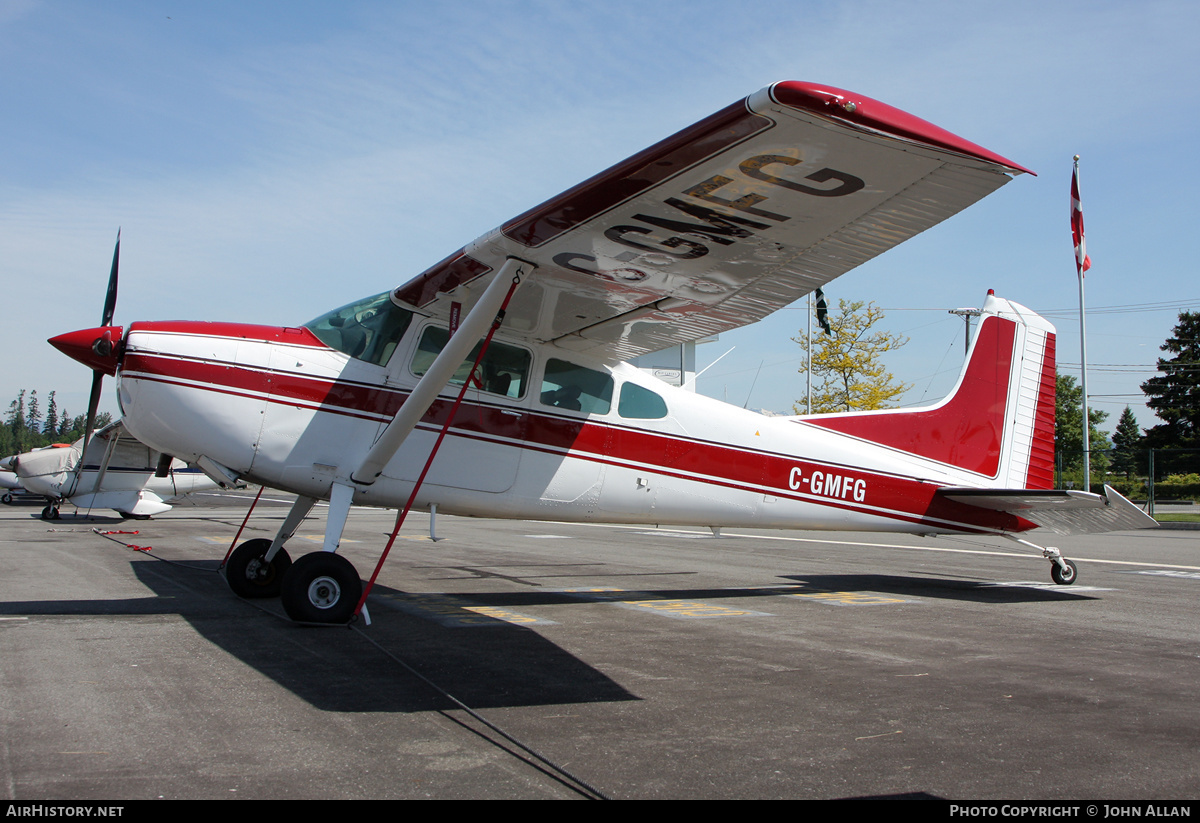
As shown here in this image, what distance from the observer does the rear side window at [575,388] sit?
7.44 m

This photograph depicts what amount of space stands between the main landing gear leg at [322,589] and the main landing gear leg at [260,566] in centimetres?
174

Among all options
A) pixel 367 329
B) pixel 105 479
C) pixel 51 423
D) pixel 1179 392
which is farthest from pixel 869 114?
pixel 51 423

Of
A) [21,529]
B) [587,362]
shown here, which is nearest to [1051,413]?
[587,362]

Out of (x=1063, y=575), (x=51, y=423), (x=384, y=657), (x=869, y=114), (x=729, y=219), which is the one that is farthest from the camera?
(x=51, y=423)

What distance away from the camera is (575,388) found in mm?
7566

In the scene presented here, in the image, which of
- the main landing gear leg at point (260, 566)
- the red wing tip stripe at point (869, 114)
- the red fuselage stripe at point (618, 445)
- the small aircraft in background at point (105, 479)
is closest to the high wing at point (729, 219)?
the red wing tip stripe at point (869, 114)

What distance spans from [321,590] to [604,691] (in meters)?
2.66

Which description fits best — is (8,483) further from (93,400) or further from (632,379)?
(632,379)

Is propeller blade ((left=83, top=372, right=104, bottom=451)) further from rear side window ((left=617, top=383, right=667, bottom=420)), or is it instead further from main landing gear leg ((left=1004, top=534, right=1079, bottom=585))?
main landing gear leg ((left=1004, top=534, right=1079, bottom=585))

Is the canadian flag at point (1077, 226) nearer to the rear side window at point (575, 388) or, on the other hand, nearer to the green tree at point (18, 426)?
the rear side window at point (575, 388)

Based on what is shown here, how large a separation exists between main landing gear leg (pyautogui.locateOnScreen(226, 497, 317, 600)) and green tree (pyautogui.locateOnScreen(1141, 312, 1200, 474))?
65068mm

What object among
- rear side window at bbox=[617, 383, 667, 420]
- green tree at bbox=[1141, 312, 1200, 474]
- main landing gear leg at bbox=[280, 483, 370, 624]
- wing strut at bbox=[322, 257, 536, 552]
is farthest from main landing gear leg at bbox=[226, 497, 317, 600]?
green tree at bbox=[1141, 312, 1200, 474]

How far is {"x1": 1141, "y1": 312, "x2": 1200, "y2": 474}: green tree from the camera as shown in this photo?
57750 mm

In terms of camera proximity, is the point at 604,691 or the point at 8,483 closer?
the point at 604,691
